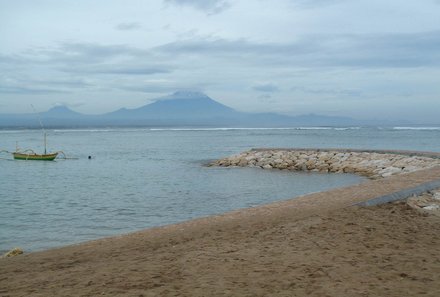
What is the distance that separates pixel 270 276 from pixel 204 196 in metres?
12.1

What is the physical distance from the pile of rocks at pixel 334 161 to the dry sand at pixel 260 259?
13.5 m

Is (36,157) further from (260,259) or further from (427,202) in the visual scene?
(260,259)

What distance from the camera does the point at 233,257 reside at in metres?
6.48

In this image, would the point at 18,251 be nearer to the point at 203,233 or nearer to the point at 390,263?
the point at 203,233

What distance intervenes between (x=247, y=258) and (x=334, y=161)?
22.1 m

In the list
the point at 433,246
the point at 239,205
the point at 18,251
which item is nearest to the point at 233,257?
the point at 433,246

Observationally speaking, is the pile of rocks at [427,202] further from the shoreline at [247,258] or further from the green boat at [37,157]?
the green boat at [37,157]

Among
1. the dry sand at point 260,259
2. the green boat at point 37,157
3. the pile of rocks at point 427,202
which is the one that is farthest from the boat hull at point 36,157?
the pile of rocks at point 427,202

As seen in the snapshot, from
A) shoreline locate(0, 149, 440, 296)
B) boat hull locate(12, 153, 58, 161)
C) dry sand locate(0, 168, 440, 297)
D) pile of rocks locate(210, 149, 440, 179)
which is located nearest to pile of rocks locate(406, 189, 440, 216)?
dry sand locate(0, 168, 440, 297)

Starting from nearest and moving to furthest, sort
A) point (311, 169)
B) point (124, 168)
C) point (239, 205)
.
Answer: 1. point (239, 205)
2. point (311, 169)
3. point (124, 168)

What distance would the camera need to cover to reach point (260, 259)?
20.7ft

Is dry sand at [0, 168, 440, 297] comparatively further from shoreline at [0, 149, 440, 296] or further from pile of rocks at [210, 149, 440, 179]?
pile of rocks at [210, 149, 440, 179]

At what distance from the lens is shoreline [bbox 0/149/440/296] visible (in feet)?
17.4

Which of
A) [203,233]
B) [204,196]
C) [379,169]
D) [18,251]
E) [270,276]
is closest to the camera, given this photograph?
[270,276]
